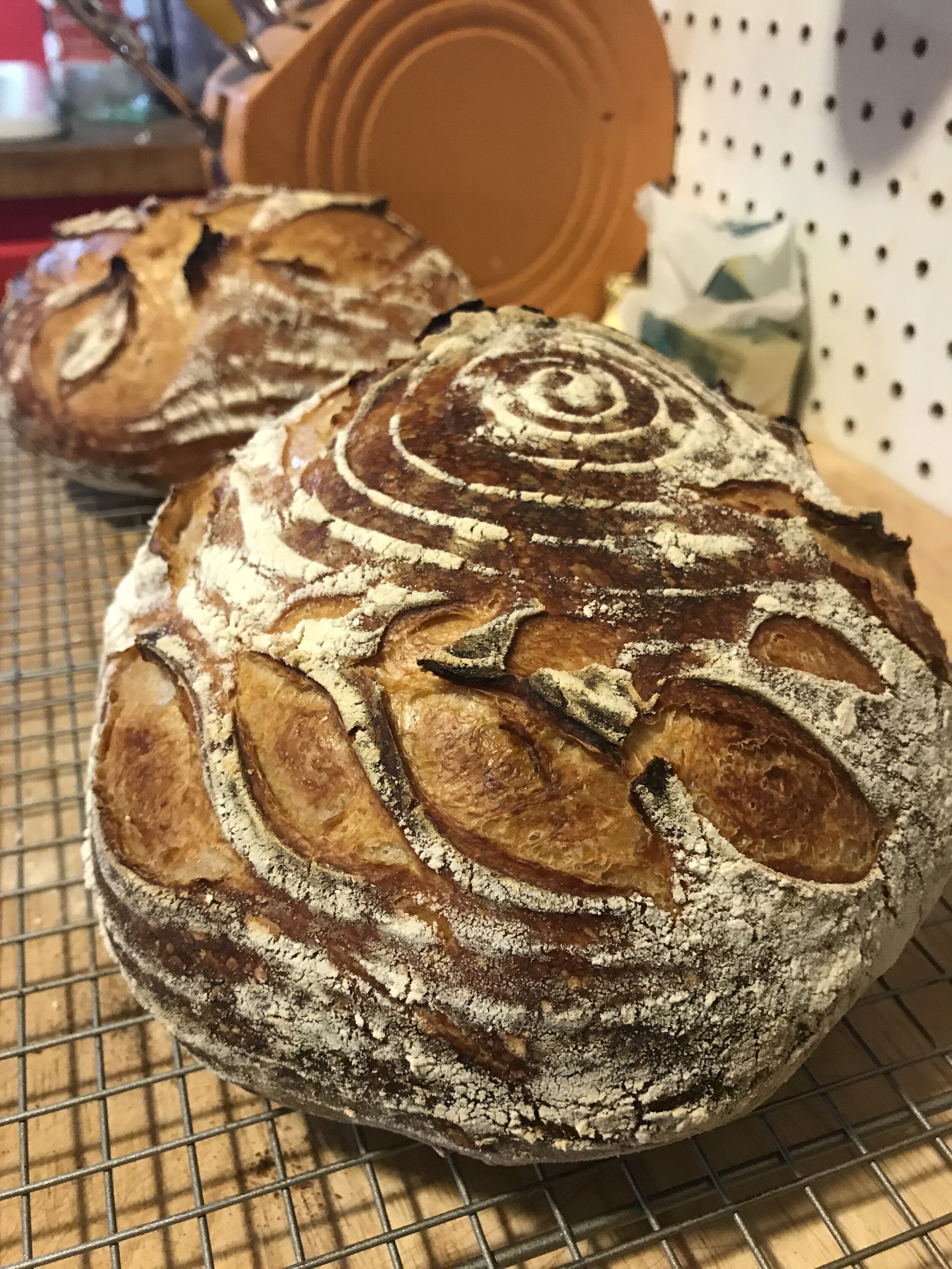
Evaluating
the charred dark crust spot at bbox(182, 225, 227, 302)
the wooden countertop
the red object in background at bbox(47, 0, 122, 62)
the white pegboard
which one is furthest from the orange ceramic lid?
the red object in background at bbox(47, 0, 122, 62)

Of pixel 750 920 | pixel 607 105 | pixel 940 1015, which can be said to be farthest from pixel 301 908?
pixel 607 105

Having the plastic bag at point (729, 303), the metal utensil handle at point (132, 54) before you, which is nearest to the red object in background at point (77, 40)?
the metal utensil handle at point (132, 54)

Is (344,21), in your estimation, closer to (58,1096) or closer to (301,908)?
(301,908)

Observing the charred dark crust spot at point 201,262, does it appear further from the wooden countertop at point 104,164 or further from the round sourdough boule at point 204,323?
the wooden countertop at point 104,164

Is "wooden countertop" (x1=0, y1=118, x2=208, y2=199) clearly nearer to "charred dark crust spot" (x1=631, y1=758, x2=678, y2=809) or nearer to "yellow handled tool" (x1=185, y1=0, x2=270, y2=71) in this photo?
"yellow handled tool" (x1=185, y1=0, x2=270, y2=71)

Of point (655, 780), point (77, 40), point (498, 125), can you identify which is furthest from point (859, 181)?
point (77, 40)

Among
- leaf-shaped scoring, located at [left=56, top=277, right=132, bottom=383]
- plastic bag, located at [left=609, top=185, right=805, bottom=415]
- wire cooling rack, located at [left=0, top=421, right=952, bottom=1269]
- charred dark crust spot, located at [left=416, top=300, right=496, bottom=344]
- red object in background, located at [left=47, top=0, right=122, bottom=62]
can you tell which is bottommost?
wire cooling rack, located at [left=0, top=421, right=952, bottom=1269]
